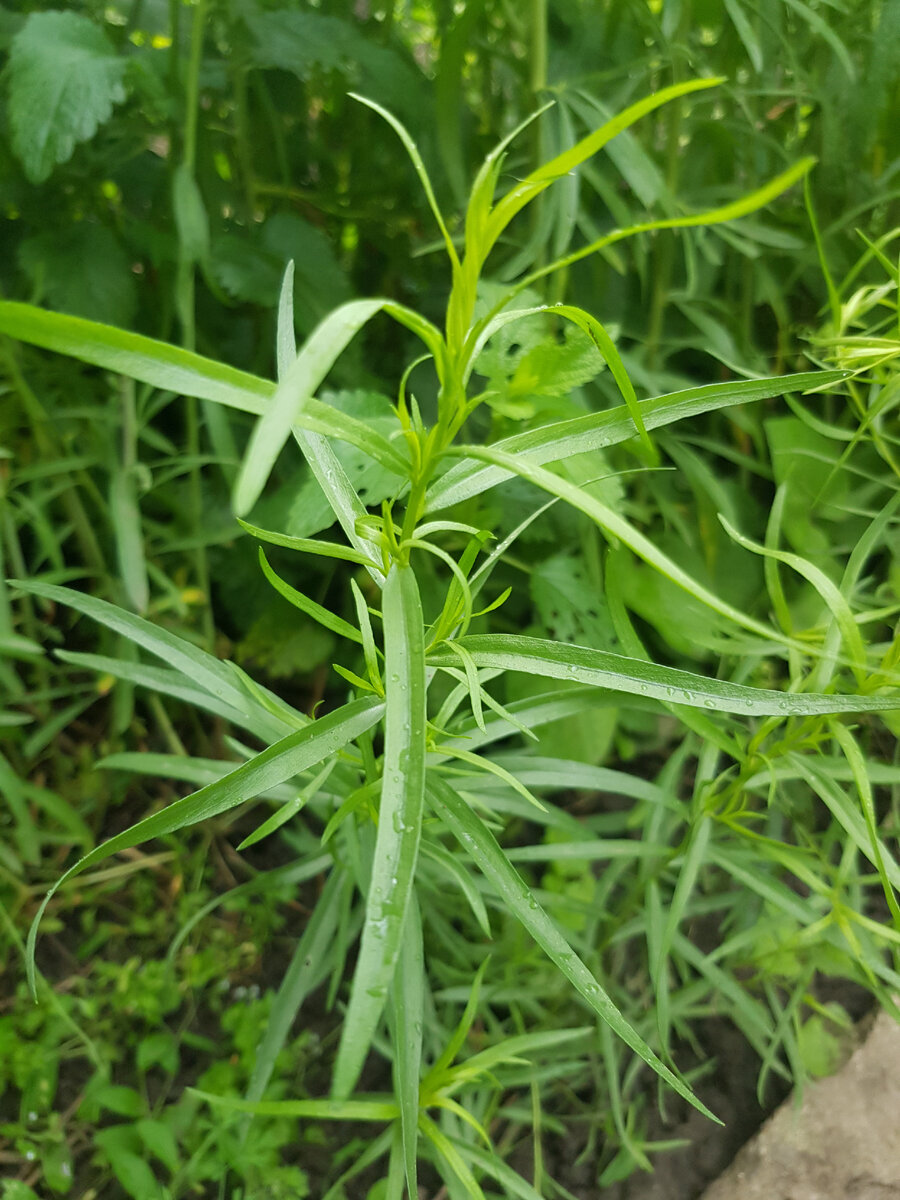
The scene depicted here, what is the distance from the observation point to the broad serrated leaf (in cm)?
62

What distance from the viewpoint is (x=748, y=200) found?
21 centimetres

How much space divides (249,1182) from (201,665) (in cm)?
61

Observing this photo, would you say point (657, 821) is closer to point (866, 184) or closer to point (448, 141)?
point (448, 141)

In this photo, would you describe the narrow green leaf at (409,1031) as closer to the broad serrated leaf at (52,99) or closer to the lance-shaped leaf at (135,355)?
the lance-shaped leaf at (135,355)

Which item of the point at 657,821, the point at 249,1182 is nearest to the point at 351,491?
the point at 657,821

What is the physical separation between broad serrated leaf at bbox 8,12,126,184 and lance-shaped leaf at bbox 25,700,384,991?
0.58 meters

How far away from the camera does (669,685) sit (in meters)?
0.35

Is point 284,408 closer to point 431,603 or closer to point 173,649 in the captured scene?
point 173,649

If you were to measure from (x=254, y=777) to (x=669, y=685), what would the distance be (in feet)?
0.69

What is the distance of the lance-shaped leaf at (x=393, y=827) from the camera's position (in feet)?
0.85

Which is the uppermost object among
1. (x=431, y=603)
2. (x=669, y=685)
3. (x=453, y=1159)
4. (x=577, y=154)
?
(x=577, y=154)

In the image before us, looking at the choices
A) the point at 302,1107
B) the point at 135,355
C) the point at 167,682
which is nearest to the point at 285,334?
the point at 135,355

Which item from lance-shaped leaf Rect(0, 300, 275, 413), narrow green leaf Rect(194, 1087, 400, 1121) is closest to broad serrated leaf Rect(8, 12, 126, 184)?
lance-shaped leaf Rect(0, 300, 275, 413)

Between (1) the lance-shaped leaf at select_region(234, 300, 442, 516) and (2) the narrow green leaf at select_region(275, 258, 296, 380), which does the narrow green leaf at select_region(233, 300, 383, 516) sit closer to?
(1) the lance-shaped leaf at select_region(234, 300, 442, 516)
